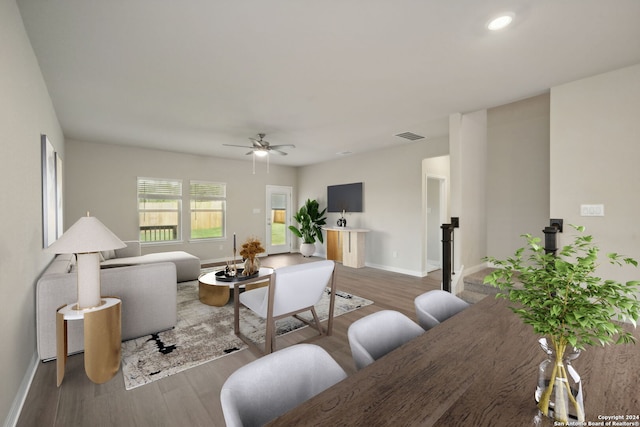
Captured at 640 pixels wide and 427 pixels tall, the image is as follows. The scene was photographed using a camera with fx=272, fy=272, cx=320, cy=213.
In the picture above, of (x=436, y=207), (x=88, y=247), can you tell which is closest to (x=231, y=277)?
(x=88, y=247)

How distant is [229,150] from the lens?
235 inches

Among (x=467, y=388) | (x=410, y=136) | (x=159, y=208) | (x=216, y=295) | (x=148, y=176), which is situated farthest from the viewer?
(x=159, y=208)

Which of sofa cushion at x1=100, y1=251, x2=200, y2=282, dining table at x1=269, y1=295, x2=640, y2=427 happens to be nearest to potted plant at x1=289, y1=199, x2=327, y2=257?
sofa cushion at x1=100, y1=251, x2=200, y2=282

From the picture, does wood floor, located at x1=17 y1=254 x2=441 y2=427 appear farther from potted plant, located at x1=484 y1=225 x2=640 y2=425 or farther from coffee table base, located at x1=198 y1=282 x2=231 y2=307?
potted plant, located at x1=484 y1=225 x2=640 y2=425

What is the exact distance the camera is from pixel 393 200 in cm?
578

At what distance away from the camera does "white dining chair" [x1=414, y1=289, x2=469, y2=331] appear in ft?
5.45

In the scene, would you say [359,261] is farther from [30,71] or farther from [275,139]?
[30,71]

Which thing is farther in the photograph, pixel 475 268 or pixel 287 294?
pixel 475 268

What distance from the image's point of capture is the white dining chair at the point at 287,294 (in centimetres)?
234

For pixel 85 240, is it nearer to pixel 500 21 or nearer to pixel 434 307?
pixel 434 307

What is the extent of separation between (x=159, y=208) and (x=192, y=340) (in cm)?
432

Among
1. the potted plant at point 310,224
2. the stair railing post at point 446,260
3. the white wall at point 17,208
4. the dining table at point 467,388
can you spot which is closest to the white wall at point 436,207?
the potted plant at point 310,224

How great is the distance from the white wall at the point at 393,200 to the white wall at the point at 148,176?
2.54m

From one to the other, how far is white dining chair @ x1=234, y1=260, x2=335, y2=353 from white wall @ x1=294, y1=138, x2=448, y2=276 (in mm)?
3158
